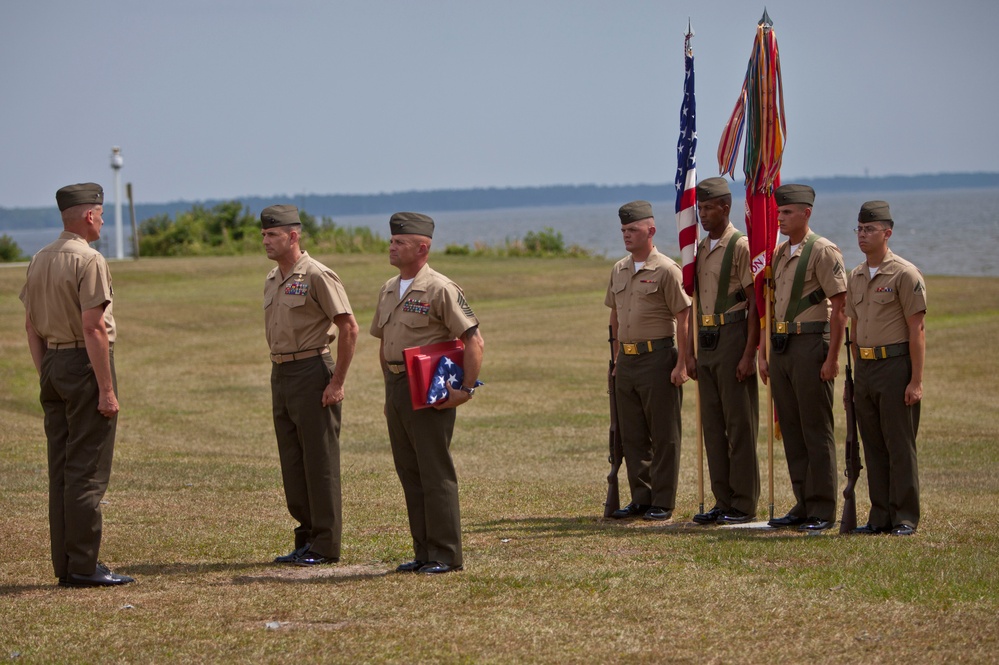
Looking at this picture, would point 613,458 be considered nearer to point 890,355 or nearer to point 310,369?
point 890,355

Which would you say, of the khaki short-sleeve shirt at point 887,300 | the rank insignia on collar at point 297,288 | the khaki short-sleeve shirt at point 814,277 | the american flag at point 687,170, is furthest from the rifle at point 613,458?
the rank insignia on collar at point 297,288

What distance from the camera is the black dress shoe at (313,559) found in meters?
7.54

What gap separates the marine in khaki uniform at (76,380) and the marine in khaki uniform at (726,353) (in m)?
4.27

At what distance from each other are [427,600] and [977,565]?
3176mm

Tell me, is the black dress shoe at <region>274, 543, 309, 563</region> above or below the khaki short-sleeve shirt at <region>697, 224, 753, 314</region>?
below

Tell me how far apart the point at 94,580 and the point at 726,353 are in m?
4.60

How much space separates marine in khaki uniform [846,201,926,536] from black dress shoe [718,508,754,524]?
0.99 m

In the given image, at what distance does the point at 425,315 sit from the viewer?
7.15 m

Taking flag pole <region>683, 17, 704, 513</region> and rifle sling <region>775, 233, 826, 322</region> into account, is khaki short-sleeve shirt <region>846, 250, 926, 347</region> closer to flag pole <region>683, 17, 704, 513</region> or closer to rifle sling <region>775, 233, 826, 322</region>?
rifle sling <region>775, 233, 826, 322</region>

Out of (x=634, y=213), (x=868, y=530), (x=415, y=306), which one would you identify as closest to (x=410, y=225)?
(x=415, y=306)

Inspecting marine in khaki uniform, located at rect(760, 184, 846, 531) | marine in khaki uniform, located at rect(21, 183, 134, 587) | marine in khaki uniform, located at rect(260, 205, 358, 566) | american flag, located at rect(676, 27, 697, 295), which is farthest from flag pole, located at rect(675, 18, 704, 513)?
marine in khaki uniform, located at rect(21, 183, 134, 587)

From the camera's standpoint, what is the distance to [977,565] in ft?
22.8

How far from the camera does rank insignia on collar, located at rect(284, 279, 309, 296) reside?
7.54 m

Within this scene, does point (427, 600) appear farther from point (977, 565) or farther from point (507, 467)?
point (507, 467)
